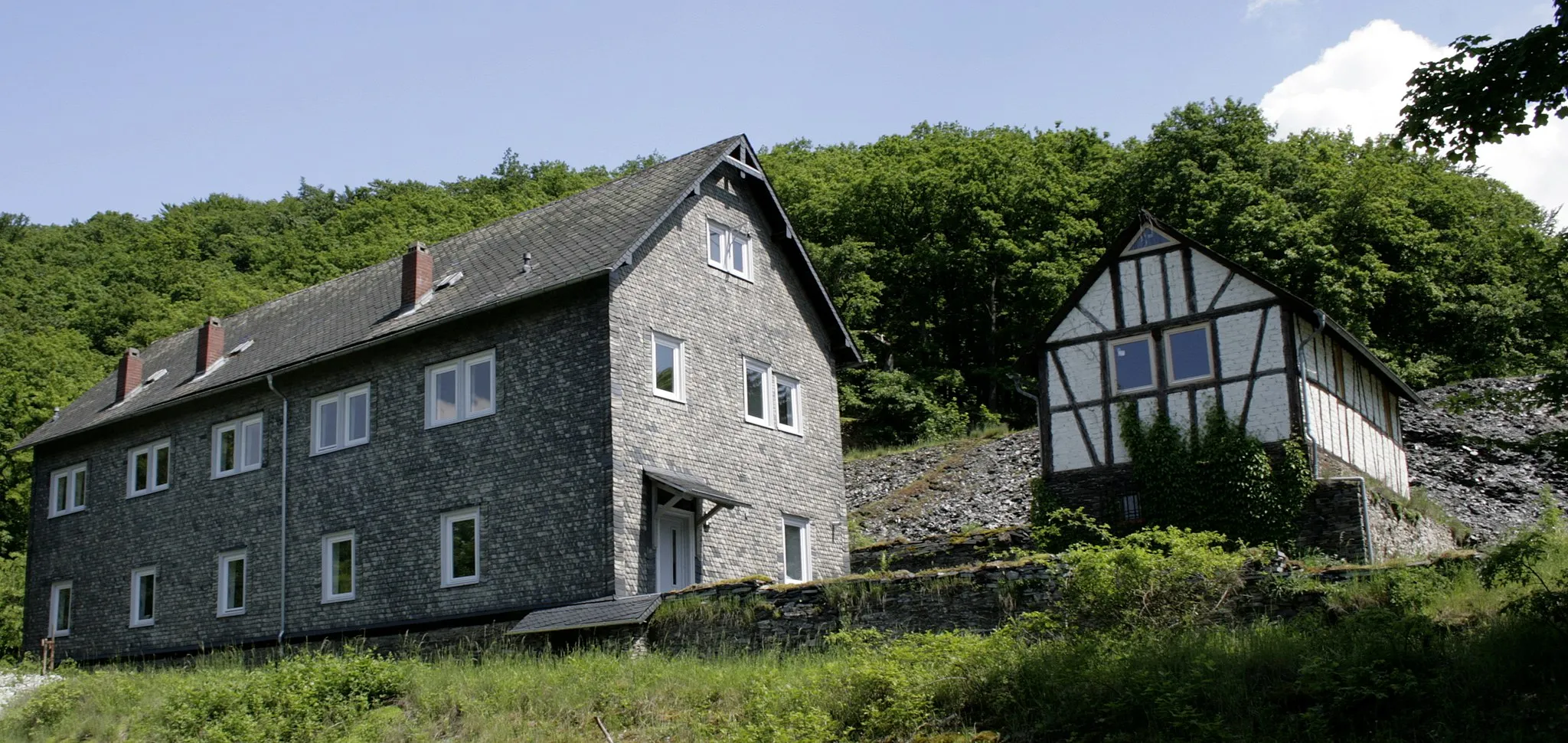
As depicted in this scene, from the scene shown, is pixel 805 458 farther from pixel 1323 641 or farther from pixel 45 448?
pixel 45 448

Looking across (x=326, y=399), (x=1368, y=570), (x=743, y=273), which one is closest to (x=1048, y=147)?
(x=743, y=273)

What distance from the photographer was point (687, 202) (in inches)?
1025

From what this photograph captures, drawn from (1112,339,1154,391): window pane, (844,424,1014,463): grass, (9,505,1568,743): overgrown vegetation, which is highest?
(844,424,1014,463): grass

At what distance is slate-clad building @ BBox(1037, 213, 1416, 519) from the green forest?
63.9 feet

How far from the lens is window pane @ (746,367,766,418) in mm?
26734

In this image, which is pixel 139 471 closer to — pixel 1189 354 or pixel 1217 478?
pixel 1189 354

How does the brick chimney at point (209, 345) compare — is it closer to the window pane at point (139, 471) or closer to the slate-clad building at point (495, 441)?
the slate-clad building at point (495, 441)

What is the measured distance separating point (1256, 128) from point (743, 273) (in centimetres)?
3520

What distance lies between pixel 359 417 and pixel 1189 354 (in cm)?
1616

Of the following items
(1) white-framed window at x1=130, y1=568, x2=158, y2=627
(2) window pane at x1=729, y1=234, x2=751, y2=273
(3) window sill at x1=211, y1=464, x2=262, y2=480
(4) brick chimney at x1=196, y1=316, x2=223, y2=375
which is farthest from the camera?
(4) brick chimney at x1=196, y1=316, x2=223, y2=375

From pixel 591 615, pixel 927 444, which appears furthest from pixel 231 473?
pixel 927 444

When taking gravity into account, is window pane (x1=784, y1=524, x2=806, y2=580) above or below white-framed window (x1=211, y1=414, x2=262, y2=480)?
below

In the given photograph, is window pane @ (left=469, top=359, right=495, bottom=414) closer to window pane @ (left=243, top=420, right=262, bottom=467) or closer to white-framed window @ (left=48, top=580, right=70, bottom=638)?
window pane @ (left=243, top=420, right=262, bottom=467)

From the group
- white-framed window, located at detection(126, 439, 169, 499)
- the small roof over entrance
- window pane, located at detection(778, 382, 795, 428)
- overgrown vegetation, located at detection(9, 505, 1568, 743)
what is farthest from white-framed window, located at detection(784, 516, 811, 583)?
white-framed window, located at detection(126, 439, 169, 499)
